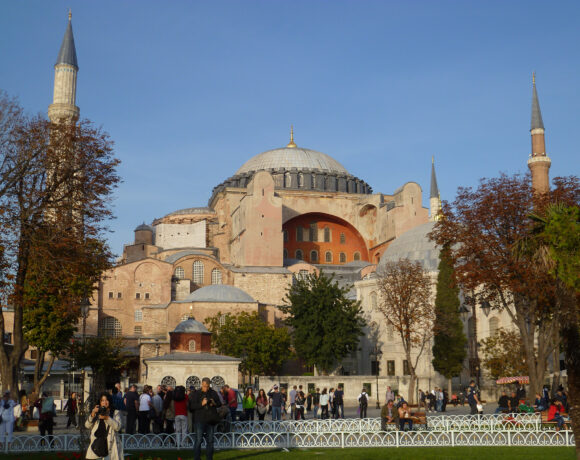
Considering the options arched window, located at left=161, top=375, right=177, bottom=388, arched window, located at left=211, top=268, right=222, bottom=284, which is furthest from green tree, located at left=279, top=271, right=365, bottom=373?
arched window, located at left=211, top=268, right=222, bottom=284

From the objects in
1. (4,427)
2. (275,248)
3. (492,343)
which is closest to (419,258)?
(492,343)

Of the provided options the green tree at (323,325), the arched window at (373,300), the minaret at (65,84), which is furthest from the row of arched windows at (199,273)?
the minaret at (65,84)

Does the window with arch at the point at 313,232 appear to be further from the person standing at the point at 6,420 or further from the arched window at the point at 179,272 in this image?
the person standing at the point at 6,420

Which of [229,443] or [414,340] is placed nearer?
[229,443]

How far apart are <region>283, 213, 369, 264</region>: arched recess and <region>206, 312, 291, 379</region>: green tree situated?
16.9 meters

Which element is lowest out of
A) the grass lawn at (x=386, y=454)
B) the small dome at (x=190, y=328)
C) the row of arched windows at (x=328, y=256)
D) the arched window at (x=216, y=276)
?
the grass lawn at (x=386, y=454)

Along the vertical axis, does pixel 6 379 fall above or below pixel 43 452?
above

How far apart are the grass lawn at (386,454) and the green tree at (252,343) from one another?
73.0 ft

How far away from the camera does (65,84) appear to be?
3572 cm

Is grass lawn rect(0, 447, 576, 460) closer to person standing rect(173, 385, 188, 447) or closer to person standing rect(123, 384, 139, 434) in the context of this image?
person standing rect(173, 385, 188, 447)

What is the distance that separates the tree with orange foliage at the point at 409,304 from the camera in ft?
104

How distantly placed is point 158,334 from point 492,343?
18.1m

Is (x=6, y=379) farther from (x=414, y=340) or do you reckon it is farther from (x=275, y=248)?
(x=275, y=248)

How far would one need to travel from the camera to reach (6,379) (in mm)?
16250
